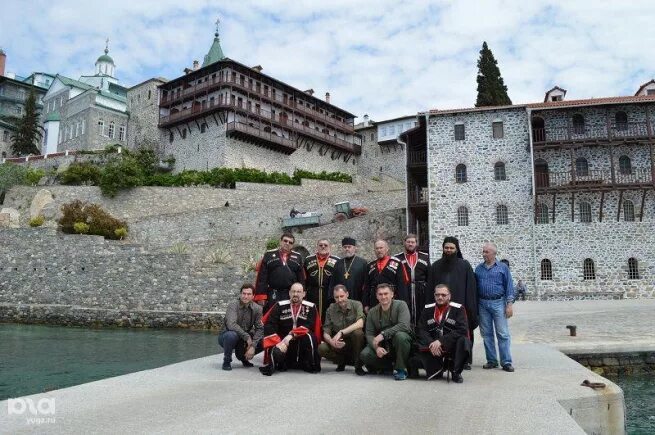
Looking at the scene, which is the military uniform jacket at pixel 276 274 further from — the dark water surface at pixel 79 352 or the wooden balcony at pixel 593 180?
the wooden balcony at pixel 593 180

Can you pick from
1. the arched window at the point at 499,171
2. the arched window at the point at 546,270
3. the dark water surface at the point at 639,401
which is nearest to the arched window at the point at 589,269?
the arched window at the point at 546,270

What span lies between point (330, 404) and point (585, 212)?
86.9 ft

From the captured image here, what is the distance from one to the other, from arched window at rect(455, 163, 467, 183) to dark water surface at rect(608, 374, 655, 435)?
20582 mm

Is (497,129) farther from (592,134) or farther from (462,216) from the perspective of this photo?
(462,216)

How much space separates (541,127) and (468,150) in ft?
13.3

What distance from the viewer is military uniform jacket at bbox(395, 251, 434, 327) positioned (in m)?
7.76

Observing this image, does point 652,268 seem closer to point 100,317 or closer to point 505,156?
point 505,156

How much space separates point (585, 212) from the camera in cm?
2764

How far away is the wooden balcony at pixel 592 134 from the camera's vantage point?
2708 cm

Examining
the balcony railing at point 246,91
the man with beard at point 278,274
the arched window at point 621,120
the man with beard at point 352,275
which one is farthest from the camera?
the balcony railing at point 246,91

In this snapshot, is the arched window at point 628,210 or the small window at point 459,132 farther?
the small window at point 459,132

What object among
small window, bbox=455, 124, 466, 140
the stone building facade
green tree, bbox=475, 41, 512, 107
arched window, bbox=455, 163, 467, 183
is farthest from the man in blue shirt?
green tree, bbox=475, 41, 512, 107

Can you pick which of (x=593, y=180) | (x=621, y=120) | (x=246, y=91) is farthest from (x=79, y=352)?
(x=246, y=91)

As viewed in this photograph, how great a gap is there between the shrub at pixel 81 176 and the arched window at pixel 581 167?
31.0m
